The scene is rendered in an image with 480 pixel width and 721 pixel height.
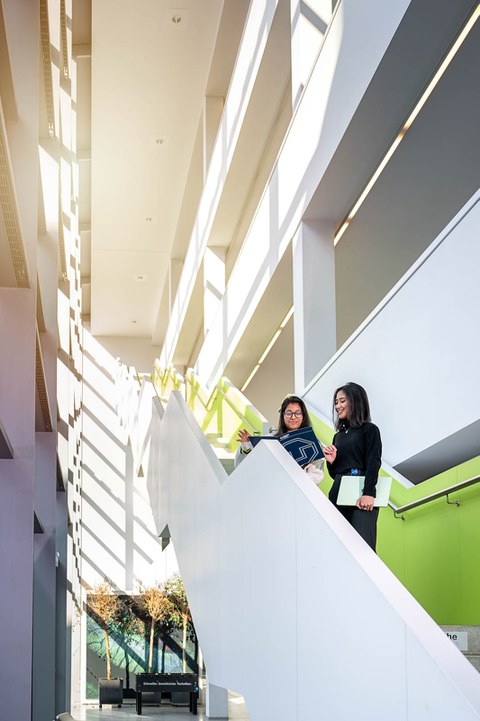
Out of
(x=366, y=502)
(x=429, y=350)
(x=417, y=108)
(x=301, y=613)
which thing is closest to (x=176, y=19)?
(x=417, y=108)

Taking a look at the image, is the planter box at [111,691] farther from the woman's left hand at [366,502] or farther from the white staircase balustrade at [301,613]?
the woman's left hand at [366,502]

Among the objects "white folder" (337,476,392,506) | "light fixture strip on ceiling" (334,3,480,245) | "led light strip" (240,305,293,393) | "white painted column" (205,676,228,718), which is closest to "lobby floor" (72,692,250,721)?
"white painted column" (205,676,228,718)

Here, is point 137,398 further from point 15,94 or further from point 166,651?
point 15,94

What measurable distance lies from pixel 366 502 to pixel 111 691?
Result: 19.6 m

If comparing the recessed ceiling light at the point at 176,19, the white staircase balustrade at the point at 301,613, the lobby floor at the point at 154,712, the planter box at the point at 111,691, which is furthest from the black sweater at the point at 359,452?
the planter box at the point at 111,691

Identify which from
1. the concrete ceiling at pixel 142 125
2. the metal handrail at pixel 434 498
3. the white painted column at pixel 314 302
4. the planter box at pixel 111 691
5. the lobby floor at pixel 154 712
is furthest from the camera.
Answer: the planter box at pixel 111 691

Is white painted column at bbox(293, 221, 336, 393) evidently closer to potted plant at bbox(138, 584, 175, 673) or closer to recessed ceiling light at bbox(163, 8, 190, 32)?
recessed ceiling light at bbox(163, 8, 190, 32)

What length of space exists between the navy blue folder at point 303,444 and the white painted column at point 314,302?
341cm

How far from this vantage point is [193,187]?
19.3m

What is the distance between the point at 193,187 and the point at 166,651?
11.9 meters

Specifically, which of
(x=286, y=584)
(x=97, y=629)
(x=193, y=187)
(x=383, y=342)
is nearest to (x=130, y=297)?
(x=193, y=187)

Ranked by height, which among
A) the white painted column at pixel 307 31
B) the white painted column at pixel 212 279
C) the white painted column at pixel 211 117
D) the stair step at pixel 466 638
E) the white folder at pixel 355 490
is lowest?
the stair step at pixel 466 638

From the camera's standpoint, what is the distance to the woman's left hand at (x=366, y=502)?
15.9 ft

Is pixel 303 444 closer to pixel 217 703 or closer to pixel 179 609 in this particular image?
pixel 217 703
